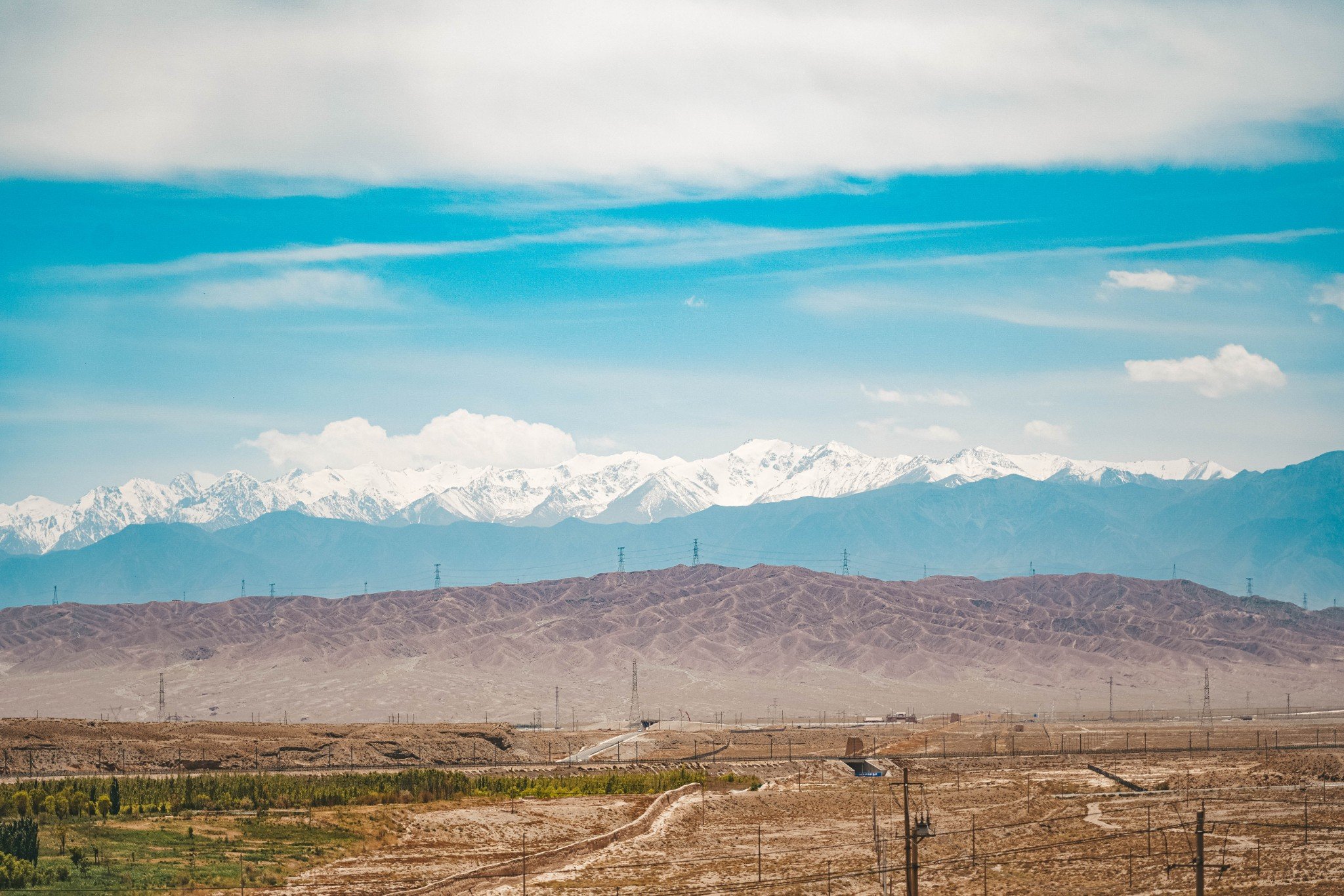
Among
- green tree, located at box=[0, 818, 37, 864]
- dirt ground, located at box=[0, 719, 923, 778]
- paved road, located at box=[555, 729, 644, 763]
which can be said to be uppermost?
green tree, located at box=[0, 818, 37, 864]

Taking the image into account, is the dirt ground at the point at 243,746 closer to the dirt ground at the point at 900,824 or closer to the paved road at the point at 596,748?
the dirt ground at the point at 900,824

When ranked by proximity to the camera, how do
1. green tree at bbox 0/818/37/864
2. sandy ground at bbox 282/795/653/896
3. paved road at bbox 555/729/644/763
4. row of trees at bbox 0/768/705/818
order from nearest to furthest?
green tree at bbox 0/818/37/864 → sandy ground at bbox 282/795/653/896 → row of trees at bbox 0/768/705/818 → paved road at bbox 555/729/644/763

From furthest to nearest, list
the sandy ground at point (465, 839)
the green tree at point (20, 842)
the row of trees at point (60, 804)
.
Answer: the row of trees at point (60, 804)
the sandy ground at point (465, 839)
the green tree at point (20, 842)

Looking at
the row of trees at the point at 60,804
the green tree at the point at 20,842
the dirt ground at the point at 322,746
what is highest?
the green tree at the point at 20,842

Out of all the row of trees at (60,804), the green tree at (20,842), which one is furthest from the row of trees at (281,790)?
the green tree at (20,842)

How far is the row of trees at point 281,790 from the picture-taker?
62500mm

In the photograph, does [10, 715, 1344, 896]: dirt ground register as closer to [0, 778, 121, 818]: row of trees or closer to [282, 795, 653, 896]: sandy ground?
[282, 795, 653, 896]: sandy ground

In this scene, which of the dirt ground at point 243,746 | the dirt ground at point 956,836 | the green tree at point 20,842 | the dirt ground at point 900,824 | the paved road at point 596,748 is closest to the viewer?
the green tree at point 20,842

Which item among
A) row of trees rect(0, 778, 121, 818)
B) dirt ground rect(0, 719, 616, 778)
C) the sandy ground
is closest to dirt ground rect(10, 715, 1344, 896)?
the sandy ground

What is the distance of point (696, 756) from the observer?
112m

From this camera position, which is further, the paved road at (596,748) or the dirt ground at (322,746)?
the paved road at (596,748)

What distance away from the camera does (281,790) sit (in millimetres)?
72312

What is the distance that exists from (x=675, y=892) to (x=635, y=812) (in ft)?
75.5

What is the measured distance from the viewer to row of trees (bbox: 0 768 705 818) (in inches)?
2461
